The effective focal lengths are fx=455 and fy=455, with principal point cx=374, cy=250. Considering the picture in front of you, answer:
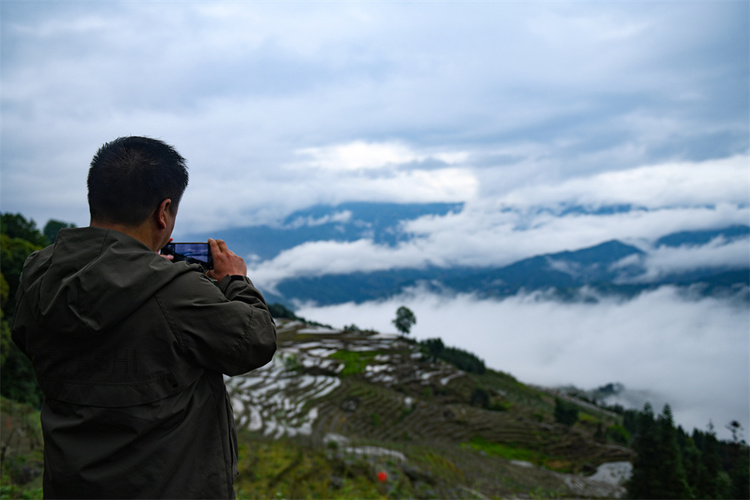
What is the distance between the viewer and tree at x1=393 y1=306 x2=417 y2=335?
89.7 metres

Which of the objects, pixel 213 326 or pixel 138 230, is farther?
pixel 138 230

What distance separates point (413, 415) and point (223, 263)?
2219 inches

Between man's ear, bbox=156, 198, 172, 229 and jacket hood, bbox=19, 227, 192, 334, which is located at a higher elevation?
man's ear, bbox=156, 198, 172, 229

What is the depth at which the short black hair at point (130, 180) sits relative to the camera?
194cm

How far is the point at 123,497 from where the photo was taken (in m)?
1.76

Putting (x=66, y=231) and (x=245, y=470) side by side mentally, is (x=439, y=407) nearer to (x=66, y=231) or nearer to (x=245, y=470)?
(x=245, y=470)

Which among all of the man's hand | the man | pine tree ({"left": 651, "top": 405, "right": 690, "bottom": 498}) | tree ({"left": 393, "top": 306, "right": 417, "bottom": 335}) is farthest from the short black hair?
tree ({"left": 393, "top": 306, "right": 417, "bottom": 335})

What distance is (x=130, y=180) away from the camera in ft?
6.39

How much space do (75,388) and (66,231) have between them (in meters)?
0.64

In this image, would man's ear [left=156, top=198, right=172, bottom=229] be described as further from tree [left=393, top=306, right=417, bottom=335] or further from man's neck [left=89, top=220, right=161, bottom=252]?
tree [left=393, top=306, right=417, bottom=335]

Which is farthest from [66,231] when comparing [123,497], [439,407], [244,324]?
[439,407]

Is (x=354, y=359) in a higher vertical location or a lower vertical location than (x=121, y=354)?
higher

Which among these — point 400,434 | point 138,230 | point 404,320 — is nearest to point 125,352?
point 138,230

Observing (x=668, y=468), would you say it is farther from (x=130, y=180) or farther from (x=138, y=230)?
(x=130, y=180)
